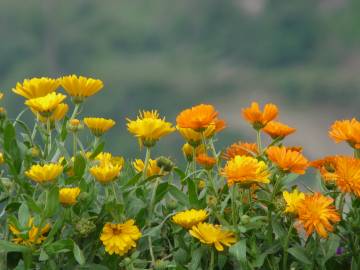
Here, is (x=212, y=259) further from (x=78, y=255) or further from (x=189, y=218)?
(x=78, y=255)

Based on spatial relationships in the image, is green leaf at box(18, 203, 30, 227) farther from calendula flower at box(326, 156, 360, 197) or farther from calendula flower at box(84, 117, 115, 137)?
calendula flower at box(326, 156, 360, 197)

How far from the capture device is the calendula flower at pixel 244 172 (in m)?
1.19

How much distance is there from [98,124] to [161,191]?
0.62ft

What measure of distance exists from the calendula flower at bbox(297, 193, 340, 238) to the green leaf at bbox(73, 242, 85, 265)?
343 millimetres

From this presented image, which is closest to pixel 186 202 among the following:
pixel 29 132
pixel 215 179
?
pixel 215 179

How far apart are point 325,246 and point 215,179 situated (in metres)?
0.23

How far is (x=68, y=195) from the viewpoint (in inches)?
47.9

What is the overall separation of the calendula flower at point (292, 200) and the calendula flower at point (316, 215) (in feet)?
0.07

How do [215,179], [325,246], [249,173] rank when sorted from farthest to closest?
[215,179] < [325,246] < [249,173]

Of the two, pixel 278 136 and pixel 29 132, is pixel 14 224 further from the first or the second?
pixel 278 136

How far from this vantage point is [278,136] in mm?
1424

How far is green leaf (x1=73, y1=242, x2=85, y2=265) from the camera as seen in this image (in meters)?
1.19

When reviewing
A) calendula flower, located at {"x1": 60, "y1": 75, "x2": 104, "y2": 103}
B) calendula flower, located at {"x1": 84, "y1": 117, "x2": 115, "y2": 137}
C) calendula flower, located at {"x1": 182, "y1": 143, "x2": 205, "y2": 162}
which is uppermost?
calendula flower, located at {"x1": 60, "y1": 75, "x2": 104, "y2": 103}

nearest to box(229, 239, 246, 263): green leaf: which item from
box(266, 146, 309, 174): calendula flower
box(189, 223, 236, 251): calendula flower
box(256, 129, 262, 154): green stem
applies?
box(189, 223, 236, 251): calendula flower
